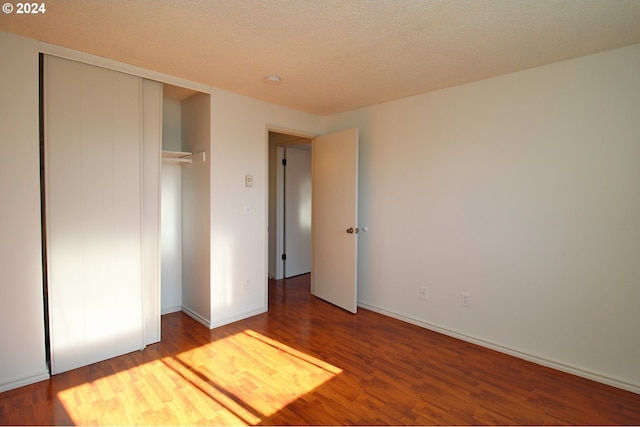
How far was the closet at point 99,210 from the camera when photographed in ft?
7.69

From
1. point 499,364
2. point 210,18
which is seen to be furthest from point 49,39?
point 499,364

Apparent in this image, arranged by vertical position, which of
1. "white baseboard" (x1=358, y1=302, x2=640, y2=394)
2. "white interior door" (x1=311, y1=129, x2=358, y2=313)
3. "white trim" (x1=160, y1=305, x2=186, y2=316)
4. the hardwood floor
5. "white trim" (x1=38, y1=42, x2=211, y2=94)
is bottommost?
the hardwood floor

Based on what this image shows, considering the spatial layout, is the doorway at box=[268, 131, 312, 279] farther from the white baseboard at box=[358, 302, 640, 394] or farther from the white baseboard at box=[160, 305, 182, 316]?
the white baseboard at box=[358, 302, 640, 394]

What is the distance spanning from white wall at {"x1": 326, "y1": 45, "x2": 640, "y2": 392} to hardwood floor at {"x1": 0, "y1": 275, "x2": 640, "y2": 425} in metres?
0.31

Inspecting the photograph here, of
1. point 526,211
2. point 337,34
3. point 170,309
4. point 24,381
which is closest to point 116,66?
point 337,34

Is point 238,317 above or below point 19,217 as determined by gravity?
below

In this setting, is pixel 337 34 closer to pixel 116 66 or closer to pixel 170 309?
pixel 116 66

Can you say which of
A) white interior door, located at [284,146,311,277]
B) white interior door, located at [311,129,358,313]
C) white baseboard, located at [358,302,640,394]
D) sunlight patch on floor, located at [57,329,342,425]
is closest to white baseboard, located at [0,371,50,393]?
sunlight patch on floor, located at [57,329,342,425]

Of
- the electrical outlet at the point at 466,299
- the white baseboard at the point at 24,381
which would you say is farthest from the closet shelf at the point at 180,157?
the electrical outlet at the point at 466,299

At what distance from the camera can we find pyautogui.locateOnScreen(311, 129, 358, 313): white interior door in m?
3.66

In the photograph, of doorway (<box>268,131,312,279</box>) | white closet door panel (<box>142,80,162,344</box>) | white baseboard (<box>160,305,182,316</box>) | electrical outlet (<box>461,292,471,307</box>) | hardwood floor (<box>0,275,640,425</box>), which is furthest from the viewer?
doorway (<box>268,131,312,279</box>)

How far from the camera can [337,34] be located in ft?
6.83

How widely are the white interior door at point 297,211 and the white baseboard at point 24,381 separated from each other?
3.26 meters

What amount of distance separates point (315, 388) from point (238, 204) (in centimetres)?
197
